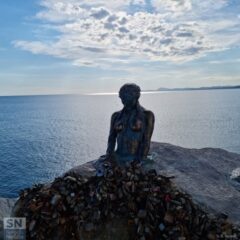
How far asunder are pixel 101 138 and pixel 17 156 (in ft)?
80.3

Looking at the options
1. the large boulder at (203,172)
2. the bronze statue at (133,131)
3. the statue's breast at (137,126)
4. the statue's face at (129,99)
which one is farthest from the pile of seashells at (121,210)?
the statue's face at (129,99)

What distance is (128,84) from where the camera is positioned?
1245cm

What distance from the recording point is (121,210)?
9719mm

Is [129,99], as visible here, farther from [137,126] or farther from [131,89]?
[137,126]

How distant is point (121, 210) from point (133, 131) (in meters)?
3.45

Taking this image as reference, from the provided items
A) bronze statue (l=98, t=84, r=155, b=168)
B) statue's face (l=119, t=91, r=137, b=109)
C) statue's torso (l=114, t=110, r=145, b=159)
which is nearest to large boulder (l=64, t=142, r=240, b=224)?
bronze statue (l=98, t=84, r=155, b=168)

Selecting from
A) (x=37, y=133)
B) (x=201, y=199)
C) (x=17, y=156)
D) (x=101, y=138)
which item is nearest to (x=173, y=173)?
(x=201, y=199)

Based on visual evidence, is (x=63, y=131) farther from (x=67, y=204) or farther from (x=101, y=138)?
(x=67, y=204)

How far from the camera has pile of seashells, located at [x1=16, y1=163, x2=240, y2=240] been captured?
31.2ft

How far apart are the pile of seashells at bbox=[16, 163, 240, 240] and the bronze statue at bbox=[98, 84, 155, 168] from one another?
77.8 inches

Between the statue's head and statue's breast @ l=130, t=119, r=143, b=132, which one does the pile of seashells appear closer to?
statue's breast @ l=130, t=119, r=143, b=132

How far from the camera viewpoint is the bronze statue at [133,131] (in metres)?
12.4

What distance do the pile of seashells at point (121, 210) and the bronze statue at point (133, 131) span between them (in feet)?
6.48

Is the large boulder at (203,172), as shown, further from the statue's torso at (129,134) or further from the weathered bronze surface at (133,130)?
the statue's torso at (129,134)
